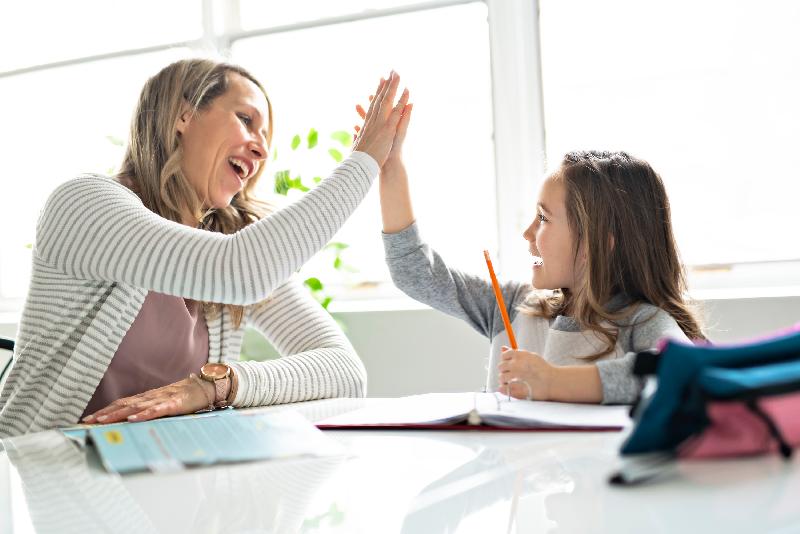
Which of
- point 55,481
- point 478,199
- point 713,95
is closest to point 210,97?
point 55,481

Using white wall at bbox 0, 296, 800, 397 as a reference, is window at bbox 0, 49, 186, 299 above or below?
above

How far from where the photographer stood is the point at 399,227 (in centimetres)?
165

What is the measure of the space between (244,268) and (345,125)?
1961 mm

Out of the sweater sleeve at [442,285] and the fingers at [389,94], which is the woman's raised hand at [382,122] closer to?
the fingers at [389,94]

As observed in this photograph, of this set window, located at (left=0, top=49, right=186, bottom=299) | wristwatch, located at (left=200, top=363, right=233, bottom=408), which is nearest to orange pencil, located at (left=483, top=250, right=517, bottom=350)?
wristwatch, located at (left=200, top=363, right=233, bottom=408)

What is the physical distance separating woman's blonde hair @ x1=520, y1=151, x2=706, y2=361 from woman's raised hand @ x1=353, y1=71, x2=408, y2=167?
33 centimetres

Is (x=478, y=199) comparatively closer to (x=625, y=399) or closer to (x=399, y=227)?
(x=399, y=227)

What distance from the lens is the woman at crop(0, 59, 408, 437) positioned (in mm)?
1235

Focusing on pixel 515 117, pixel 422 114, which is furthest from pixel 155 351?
pixel 422 114

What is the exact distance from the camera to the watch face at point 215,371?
4.05ft

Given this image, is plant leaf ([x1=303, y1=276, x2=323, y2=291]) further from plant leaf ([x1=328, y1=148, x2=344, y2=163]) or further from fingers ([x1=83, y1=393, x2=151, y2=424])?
fingers ([x1=83, y1=393, x2=151, y2=424])

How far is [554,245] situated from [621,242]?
0.40 ft

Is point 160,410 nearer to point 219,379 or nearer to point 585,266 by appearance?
point 219,379

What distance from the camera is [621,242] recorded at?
146 centimetres
